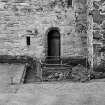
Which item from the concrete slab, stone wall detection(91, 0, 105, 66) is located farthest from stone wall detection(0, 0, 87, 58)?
stone wall detection(91, 0, 105, 66)

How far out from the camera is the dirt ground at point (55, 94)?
5.68 m

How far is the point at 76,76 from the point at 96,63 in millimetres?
1003

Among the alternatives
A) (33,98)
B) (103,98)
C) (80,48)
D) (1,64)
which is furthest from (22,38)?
(103,98)

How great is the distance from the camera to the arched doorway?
984 cm

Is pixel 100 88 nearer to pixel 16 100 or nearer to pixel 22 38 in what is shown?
pixel 16 100

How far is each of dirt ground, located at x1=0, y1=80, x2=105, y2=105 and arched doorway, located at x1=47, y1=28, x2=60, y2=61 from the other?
2.99 metres

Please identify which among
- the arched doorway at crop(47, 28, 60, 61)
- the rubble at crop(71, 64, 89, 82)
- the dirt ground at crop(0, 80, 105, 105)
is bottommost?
the dirt ground at crop(0, 80, 105, 105)

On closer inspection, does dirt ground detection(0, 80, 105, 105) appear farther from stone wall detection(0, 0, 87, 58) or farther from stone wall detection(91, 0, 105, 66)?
stone wall detection(0, 0, 87, 58)

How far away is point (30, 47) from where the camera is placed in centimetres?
980

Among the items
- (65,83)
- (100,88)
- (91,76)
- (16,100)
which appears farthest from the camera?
(91,76)

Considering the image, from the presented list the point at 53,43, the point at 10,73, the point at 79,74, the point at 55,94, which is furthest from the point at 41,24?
the point at 55,94

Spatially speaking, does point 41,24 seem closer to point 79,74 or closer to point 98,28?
point 98,28

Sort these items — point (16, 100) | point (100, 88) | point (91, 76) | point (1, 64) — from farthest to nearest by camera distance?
1. point (1, 64)
2. point (91, 76)
3. point (100, 88)
4. point (16, 100)

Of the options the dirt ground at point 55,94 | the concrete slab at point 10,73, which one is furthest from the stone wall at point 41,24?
the dirt ground at point 55,94
